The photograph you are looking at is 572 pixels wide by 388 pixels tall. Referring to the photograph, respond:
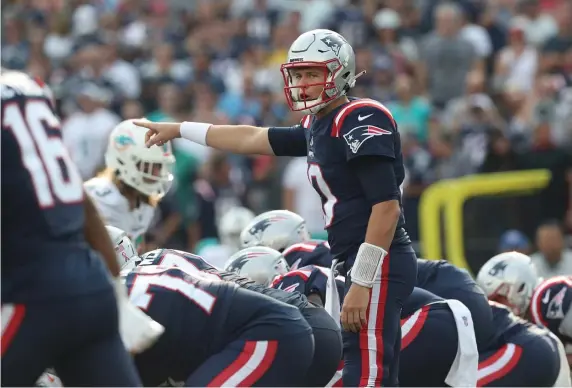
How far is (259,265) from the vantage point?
619 cm

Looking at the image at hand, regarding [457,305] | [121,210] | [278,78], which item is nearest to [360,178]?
[457,305]

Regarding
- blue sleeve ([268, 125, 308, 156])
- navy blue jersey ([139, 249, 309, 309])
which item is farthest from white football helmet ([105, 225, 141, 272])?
blue sleeve ([268, 125, 308, 156])

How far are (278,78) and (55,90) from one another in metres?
2.73

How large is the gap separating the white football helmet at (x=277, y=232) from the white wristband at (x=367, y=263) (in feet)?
6.88

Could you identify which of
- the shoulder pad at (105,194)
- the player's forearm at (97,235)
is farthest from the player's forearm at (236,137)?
the shoulder pad at (105,194)

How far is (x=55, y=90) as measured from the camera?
14.7 meters

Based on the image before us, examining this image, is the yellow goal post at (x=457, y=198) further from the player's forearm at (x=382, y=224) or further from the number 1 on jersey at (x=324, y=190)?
the player's forearm at (x=382, y=224)

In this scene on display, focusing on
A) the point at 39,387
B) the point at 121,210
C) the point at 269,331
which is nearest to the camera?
the point at 269,331

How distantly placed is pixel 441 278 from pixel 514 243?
438 centimetres

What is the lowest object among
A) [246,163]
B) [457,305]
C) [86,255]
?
[246,163]

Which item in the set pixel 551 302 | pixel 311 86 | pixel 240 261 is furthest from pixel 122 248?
pixel 551 302

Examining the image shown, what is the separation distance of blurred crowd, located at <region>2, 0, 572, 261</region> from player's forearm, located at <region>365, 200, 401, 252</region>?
6759 millimetres

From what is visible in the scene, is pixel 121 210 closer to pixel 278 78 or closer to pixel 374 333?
pixel 374 333

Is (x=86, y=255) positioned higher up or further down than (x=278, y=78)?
higher up
